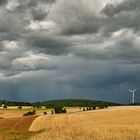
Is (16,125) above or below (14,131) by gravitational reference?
above

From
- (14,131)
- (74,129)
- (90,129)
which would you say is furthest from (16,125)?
(90,129)

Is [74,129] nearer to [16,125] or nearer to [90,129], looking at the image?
[90,129]

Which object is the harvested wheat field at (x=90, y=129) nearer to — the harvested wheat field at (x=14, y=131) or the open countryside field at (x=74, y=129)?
the open countryside field at (x=74, y=129)

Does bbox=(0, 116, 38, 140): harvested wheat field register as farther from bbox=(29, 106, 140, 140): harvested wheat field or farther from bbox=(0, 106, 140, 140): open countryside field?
bbox=(29, 106, 140, 140): harvested wheat field

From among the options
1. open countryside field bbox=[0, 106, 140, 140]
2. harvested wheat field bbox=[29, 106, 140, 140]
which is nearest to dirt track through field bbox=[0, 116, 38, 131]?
open countryside field bbox=[0, 106, 140, 140]

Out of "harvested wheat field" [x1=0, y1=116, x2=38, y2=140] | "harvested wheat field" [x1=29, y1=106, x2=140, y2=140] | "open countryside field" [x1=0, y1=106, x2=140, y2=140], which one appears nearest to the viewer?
"harvested wheat field" [x1=29, y1=106, x2=140, y2=140]

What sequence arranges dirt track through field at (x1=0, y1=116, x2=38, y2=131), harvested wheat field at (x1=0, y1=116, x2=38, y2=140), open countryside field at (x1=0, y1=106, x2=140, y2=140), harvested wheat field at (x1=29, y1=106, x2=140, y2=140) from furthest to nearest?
dirt track through field at (x1=0, y1=116, x2=38, y2=131) < harvested wheat field at (x1=0, y1=116, x2=38, y2=140) < open countryside field at (x1=0, y1=106, x2=140, y2=140) < harvested wheat field at (x1=29, y1=106, x2=140, y2=140)

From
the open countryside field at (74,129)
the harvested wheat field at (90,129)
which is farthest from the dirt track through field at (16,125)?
the harvested wheat field at (90,129)

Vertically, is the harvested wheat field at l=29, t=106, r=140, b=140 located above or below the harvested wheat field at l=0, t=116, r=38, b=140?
above

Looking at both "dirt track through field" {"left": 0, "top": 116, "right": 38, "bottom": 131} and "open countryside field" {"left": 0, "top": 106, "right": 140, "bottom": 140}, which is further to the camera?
"dirt track through field" {"left": 0, "top": 116, "right": 38, "bottom": 131}

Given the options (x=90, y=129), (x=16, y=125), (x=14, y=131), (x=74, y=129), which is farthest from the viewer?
(x=16, y=125)

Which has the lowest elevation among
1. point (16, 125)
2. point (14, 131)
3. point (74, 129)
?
point (14, 131)

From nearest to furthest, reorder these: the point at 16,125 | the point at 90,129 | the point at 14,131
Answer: the point at 90,129 → the point at 14,131 → the point at 16,125

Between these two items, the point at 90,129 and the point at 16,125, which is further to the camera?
the point at 16,125
